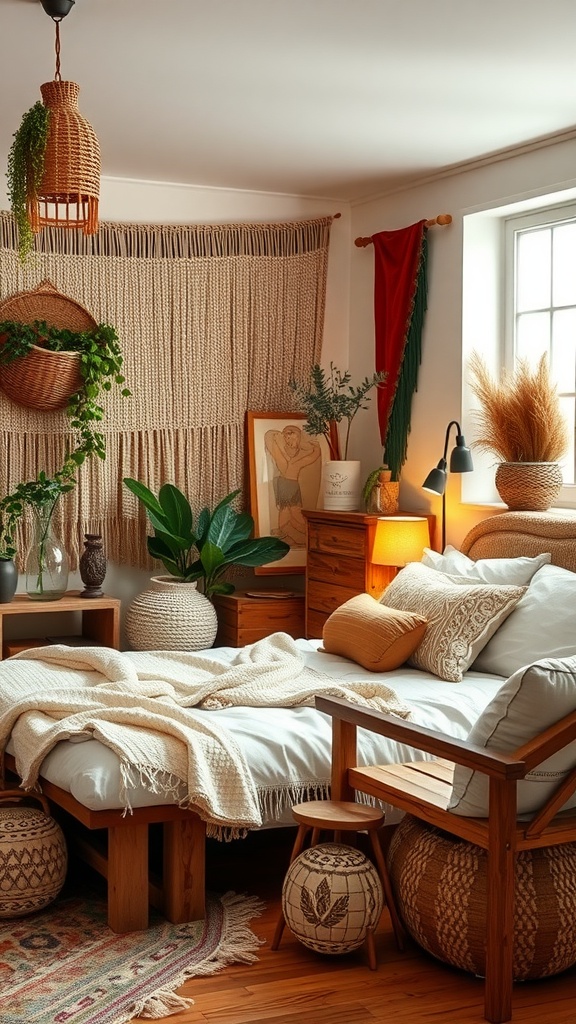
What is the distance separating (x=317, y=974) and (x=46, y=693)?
1237mm

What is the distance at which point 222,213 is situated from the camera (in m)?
5.81

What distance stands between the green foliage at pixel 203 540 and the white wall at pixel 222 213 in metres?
0.30

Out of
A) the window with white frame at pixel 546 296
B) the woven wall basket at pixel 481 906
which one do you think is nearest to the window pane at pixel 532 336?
the window with white frame at pixel 546 296

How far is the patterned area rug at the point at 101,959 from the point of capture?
2.55 m

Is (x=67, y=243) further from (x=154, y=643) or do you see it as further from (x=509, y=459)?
(x=509, y=459)

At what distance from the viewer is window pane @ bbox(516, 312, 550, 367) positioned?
509 cm

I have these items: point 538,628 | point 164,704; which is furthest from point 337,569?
point 164,704

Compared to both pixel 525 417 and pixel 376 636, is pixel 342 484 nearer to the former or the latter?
pixel 525 417

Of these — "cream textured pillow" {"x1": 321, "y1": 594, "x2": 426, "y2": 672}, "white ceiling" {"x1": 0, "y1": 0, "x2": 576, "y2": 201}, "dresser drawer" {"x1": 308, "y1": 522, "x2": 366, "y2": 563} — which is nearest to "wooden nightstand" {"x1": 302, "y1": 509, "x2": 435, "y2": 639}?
"dresser drawer" {"x1": 308, "y1": 522, "x2": 366, "y2": 563}

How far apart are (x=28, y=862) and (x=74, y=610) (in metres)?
2.39

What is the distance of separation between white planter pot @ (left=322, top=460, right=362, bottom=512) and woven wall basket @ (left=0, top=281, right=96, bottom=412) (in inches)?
50.2

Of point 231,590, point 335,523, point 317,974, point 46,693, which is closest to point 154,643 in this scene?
point 231,590

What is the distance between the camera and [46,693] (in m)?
3.52

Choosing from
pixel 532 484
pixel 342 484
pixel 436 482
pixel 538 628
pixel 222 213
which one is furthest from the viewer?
pixel 222 213
